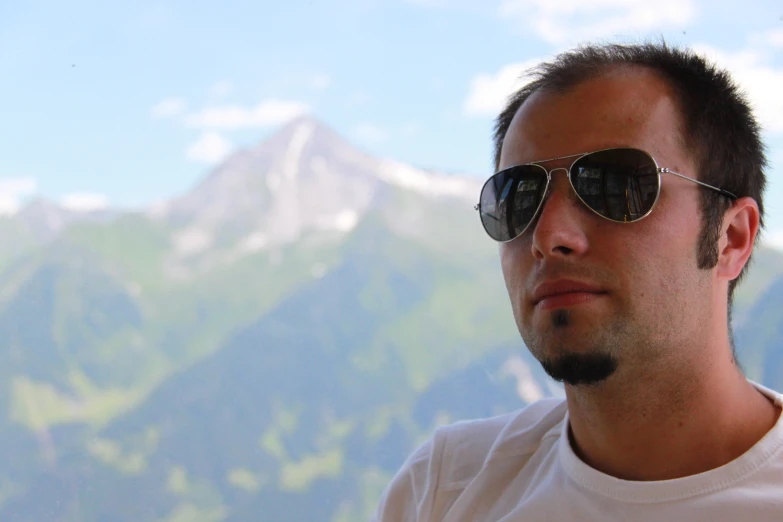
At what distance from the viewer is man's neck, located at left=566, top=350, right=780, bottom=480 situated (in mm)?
1035

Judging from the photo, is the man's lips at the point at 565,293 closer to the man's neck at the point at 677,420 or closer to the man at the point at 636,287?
the man at the point at 636,287

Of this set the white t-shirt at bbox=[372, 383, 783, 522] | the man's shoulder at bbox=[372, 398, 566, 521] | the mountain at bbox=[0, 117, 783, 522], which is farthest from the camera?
the mountain at bbox=[0, 117, 783, 522]

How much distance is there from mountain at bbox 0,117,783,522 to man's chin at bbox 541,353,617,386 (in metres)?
1.17

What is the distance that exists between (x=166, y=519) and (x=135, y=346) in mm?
653

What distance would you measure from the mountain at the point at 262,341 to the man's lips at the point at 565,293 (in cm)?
121

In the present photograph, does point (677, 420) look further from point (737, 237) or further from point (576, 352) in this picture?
point (737, 237)

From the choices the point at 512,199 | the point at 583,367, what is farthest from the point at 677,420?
the point at 512,199

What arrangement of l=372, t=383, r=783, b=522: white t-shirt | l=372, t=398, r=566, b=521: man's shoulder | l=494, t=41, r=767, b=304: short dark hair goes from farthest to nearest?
l=372, t=398, r=566, b=521: man's shoulder < l=494, t=41, r=767, b=304: short dark hair < l=372, t=383, r=783, b=522: white t-shirt

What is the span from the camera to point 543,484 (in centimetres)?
112

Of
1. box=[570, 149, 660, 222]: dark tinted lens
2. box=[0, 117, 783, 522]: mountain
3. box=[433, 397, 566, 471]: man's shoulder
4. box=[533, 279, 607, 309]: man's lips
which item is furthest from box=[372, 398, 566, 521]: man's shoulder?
box=[0, 117, 783, 522]: mountain

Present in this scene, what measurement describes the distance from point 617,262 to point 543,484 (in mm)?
371

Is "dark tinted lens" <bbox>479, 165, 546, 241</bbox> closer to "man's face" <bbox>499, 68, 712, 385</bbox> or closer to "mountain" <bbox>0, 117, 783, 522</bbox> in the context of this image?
"man's face" <bbox>499, 68, 712, 385</bbox>

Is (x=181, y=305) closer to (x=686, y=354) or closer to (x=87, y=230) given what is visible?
(x=87, y=230)

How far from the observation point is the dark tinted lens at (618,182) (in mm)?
1021
